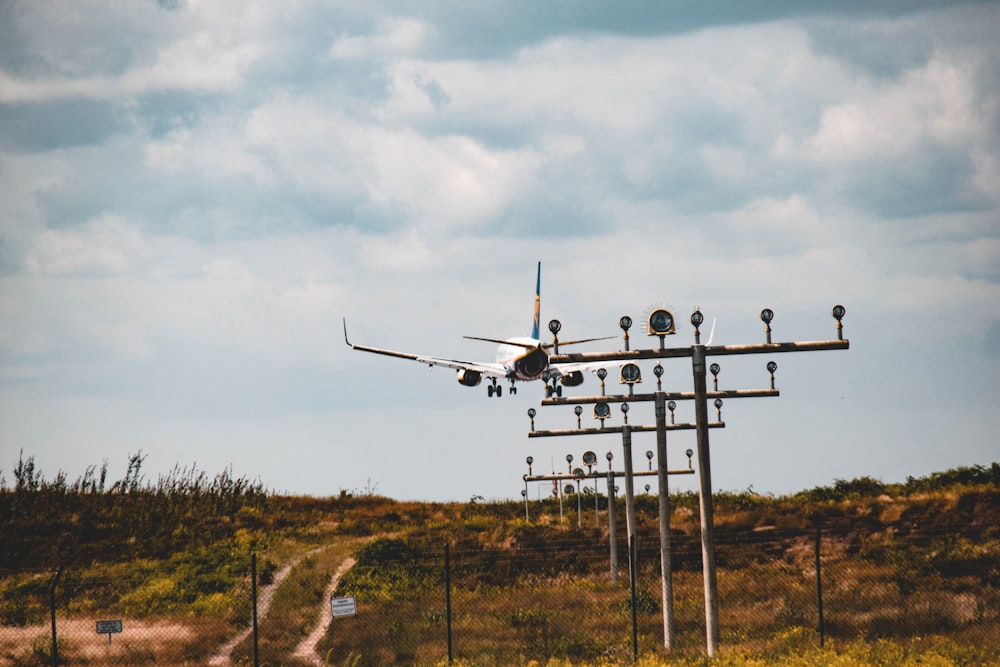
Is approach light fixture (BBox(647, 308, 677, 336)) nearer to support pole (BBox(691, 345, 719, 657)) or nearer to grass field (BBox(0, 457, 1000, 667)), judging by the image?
support pole (BBox(691, 345, 719, 657))

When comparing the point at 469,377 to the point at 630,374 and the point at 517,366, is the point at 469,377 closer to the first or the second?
the point at 517,366

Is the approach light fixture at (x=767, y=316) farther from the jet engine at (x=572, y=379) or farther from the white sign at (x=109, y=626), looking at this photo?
the jet engine at (x=572, y=379)

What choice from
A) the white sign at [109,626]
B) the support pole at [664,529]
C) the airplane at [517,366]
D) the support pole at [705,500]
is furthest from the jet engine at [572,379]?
the white sign at [109,626]

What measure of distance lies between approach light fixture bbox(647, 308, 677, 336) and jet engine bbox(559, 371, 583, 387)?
27.1 metres

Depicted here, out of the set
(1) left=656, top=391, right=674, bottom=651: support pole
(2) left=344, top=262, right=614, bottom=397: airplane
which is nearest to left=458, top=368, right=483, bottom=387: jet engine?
(2) left=344, top=262, right=614, bottom=397: airplane

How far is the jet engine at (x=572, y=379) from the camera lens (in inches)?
2193

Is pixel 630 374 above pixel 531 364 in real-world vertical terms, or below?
below

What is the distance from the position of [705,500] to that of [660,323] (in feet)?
13.9

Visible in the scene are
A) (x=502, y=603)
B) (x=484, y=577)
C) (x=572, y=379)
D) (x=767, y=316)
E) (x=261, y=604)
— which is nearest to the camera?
(x=767, y=316)

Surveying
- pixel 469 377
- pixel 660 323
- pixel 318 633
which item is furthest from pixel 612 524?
pixel 660 323

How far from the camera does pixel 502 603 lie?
42531 millimetres

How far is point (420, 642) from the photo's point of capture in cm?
3384

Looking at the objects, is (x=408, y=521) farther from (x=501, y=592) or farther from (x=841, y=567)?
(x=841, y=567)

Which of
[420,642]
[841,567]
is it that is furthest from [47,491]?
[841,567]
